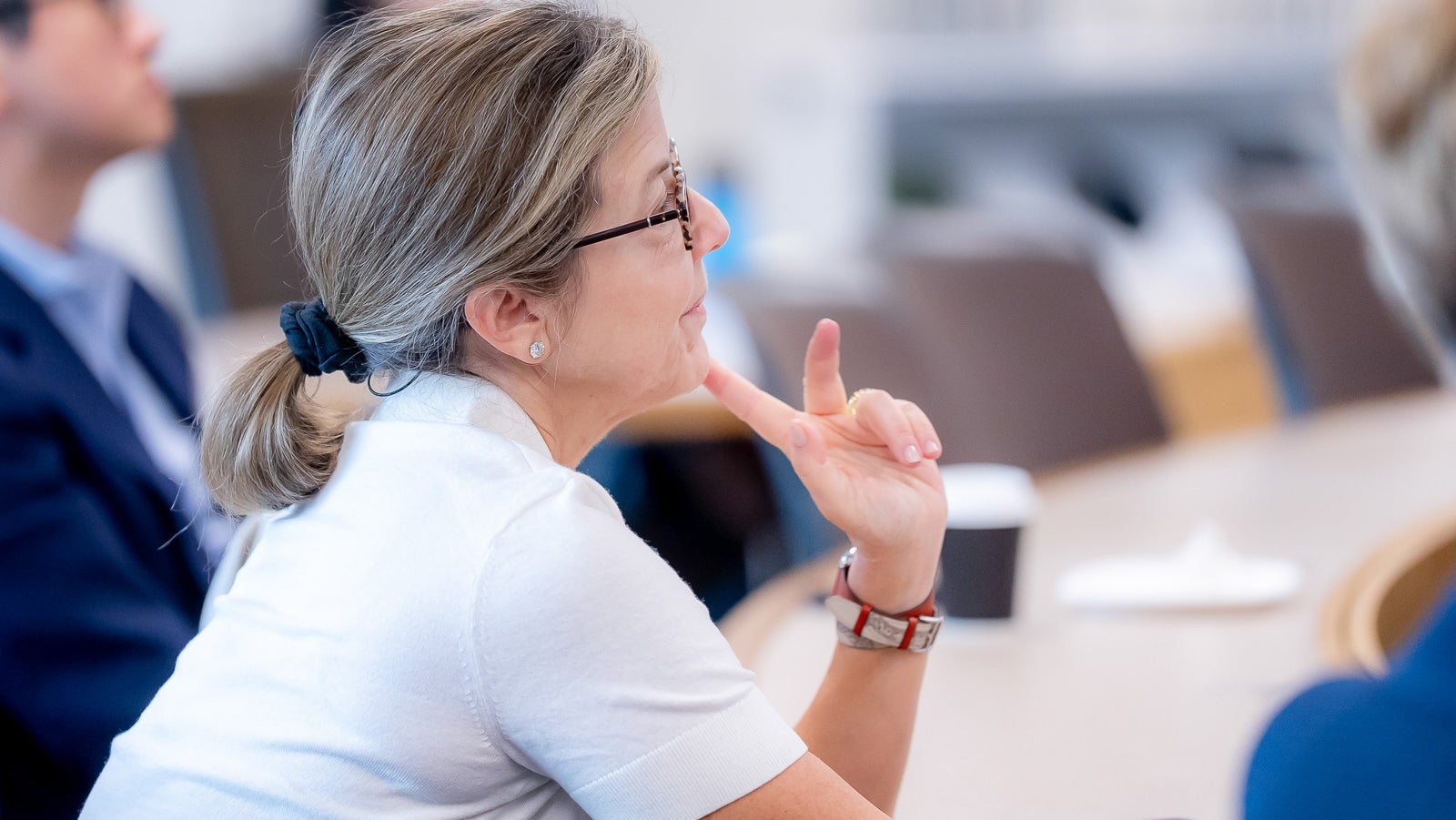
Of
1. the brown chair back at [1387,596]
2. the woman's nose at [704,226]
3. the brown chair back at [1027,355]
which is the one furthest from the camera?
the brown chair back at [1027,355]

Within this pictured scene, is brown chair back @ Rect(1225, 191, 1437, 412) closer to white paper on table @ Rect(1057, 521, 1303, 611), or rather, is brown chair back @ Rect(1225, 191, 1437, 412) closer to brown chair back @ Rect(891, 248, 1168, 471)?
→ brown chair back @ Rect(891, 248, 1168, 471)

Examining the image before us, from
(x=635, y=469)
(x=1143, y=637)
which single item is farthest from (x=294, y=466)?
(x=635, y=469)

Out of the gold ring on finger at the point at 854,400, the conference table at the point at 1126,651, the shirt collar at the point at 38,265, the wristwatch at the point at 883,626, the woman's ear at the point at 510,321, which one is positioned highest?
the woman's ear at the point at 510,321

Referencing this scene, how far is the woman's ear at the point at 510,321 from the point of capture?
0.94 m

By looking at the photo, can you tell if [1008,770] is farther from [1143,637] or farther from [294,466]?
[294,466]

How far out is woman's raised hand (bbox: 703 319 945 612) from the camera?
1.06 metres

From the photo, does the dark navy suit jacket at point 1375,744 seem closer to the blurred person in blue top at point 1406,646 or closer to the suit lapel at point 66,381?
the blurred person in blue top at point 1406,646

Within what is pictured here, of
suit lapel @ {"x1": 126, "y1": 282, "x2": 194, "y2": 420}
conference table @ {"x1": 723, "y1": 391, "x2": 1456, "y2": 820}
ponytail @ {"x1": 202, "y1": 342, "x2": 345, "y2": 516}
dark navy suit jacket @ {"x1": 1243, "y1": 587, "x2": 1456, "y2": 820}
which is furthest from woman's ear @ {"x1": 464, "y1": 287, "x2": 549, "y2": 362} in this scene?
suit lapel @ {"x1": 126, "y1": 282, "x2": 194, "y2": 420}

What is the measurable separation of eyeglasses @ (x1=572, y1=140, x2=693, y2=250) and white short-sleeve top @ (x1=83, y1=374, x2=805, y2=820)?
0.45 ft

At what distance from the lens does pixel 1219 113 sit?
4.86 m

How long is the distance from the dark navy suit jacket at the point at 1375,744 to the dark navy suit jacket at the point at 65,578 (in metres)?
1.00

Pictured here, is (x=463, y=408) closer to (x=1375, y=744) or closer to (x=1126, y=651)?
(x=1375, y=744)

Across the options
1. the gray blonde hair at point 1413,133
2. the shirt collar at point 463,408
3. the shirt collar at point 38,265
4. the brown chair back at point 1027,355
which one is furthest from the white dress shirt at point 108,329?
the gray blonde hair at point 1413,133

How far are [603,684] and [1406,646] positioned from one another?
430mm
